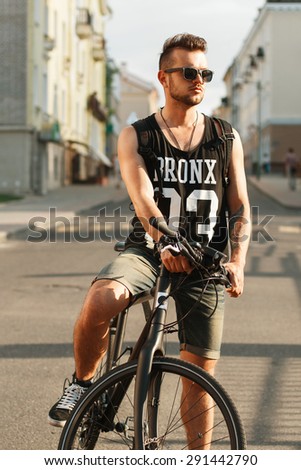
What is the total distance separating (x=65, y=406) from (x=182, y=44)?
151cm

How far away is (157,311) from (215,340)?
0.40 m

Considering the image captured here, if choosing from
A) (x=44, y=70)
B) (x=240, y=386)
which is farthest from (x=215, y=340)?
(x=44, y=70)

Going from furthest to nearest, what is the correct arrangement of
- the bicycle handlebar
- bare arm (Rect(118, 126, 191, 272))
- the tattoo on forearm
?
the tattoo on forearm
bare arm (Rect(118, 126, 191, 272))
the bicycle handlebar

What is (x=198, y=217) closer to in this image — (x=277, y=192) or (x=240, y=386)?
(x=240, y=386)

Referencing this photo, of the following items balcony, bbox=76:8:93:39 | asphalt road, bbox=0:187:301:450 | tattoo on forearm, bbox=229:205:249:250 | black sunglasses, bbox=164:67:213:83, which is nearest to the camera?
black sunglasses, bbox=164:67:213:83

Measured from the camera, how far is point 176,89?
12.7ft

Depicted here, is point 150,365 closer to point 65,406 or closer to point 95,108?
point 65,406

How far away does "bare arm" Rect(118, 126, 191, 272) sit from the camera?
3.70m

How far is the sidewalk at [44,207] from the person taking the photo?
2287cm

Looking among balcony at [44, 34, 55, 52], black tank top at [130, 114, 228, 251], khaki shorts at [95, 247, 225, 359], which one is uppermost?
balcony at [44, 34, 55, 52]

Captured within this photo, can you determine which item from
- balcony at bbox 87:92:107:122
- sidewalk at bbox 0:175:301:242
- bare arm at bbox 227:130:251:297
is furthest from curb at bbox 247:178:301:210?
bare arm at bbox 227:130:251:297

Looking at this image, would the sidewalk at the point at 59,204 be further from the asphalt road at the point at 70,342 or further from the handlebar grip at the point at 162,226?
the handlebar grip at the point at 162,226

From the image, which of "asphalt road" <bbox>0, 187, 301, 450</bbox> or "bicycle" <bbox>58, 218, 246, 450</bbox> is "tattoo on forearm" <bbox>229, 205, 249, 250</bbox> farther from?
"asphalt road" <bbox>0, 187, 301, 450</bbox>

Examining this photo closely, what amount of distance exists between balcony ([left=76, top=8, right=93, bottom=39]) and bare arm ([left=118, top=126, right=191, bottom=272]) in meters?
54.8
